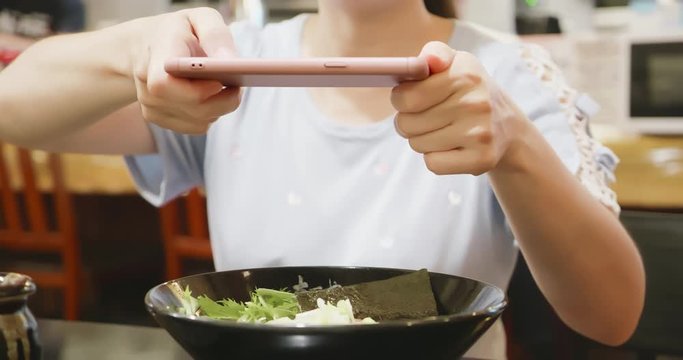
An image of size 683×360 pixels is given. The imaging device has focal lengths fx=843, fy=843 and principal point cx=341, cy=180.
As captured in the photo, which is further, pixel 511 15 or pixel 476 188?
pixel 511 15

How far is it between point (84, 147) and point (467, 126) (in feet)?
2.06

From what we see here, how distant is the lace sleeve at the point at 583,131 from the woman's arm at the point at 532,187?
0.07m

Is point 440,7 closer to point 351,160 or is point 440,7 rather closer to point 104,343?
point 351,160

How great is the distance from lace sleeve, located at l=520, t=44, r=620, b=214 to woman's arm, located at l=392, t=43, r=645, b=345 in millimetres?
66

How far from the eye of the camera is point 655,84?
7.83ft

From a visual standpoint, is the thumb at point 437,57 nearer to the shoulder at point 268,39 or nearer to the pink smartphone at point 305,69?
the pink smartphone at point 305,69

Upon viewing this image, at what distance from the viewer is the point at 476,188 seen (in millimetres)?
1018

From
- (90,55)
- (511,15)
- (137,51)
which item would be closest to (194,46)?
(137,51)

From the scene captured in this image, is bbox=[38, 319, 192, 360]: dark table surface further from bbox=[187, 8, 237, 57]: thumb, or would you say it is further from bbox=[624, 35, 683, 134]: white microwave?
bbox=[624, 35, 683, 134]: white microwave

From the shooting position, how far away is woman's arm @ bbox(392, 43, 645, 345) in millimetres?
719

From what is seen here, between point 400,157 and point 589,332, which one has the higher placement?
point 400,157

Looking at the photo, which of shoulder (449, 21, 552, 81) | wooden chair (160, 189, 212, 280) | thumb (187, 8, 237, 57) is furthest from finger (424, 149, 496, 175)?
wooden chair (160, 189, 212, 280)

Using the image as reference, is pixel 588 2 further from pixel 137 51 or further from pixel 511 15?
pixel 137 51

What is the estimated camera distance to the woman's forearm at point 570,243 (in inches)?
32.4
